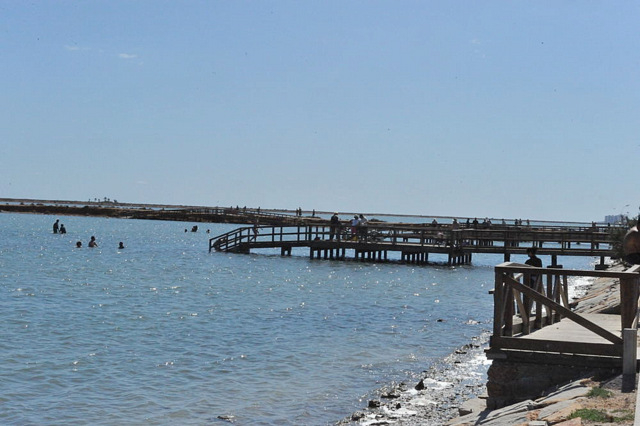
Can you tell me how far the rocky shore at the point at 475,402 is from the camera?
7.80 m

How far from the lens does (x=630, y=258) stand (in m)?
12.6

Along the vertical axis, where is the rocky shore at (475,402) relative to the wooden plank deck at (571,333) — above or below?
below

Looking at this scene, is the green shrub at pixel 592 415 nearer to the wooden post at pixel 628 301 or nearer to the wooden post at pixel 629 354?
the wooden post at pixel 629 354

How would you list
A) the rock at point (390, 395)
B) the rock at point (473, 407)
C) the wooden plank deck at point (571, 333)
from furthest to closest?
1. the rock at point (390, 395)
2. the rock at point (473, 407)
3. the wooden plank deck at point (571, 333)

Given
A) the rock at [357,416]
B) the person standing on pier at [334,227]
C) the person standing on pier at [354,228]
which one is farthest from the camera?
the person standing on pier at [334,227]

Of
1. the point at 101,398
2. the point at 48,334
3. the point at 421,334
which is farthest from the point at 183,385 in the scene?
the point at 421,334

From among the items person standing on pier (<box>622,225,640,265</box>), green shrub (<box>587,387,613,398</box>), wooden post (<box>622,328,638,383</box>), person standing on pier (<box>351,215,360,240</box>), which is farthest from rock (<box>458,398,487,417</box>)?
person standing on pier (<box>351,215,360,240</box>)

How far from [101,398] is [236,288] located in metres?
20.1

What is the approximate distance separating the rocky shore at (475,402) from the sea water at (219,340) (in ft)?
1.77

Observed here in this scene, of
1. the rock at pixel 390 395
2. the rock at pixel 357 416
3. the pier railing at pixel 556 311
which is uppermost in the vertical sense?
the pier railing at pixel 556 311

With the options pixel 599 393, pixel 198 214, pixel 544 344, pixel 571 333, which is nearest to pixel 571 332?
pixel 571 333

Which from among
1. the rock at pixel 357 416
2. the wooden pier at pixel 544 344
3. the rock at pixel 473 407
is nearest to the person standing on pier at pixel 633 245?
the wooden pier at pixel 544 344

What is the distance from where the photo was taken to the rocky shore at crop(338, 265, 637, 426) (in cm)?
780

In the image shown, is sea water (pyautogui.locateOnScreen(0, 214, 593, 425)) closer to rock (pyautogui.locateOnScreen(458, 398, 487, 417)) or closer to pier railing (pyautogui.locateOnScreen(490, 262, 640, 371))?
rock (pyautogui.locateOnScreen(458, 398, 487, 417))
